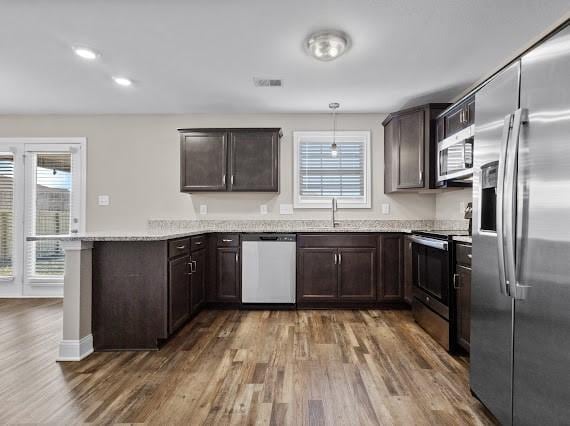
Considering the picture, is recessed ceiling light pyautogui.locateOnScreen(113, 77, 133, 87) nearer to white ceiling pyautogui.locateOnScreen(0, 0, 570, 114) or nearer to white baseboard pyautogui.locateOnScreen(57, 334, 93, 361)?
white ceiling pyautogui.locateOnScreen(0, 0, 570, 114)

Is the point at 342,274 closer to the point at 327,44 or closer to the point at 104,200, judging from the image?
the point at 327,44

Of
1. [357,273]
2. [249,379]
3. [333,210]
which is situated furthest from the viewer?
[333,210]

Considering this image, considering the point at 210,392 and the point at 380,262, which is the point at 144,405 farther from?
the point at 380,262

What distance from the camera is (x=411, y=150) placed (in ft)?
12.7

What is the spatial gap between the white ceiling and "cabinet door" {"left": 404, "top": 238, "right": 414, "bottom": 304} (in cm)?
164

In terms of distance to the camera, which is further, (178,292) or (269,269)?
(269,269)

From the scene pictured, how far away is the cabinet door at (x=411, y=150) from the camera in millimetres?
3764

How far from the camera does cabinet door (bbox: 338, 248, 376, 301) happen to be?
3.92 metres

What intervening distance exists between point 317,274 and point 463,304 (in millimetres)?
1670

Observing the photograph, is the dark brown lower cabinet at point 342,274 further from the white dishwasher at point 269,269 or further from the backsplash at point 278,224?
the backsplash at point 278,224

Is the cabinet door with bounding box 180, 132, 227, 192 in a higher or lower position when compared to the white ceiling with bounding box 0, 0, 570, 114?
lower

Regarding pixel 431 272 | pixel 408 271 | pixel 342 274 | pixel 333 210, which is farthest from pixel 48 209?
pixel 431 272

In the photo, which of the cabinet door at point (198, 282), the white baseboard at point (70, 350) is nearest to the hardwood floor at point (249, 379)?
the white baseboard at point (70, 350)

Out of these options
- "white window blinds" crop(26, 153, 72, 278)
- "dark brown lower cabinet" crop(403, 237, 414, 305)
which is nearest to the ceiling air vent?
"dark brown lower cabinet" crop(403, 237, 414, 305)
